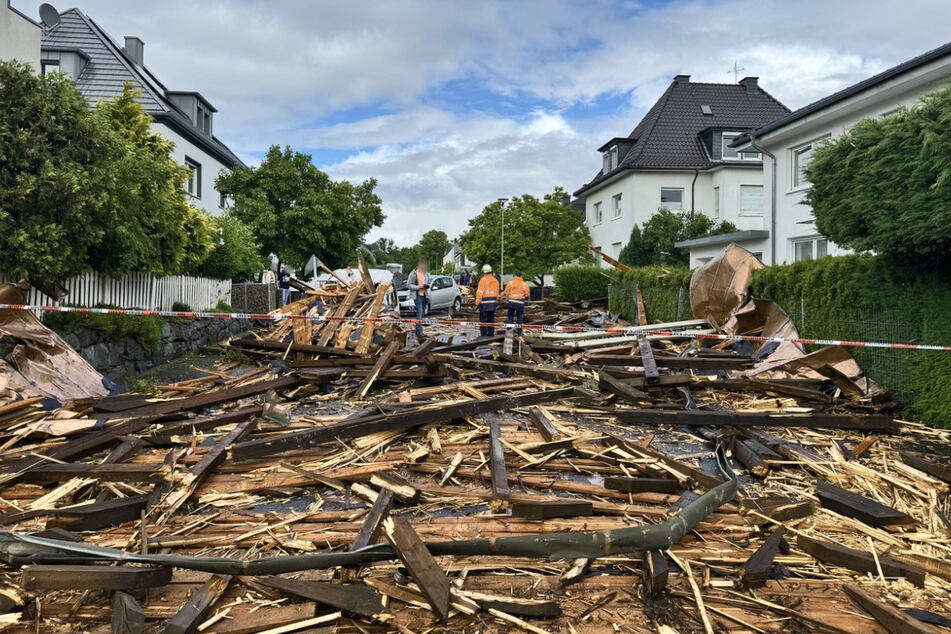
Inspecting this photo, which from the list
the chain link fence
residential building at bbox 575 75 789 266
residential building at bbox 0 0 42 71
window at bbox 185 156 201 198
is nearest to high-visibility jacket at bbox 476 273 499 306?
the chain link fence

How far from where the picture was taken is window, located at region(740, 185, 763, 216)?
3516cm

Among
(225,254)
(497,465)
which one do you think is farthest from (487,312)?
(497,465)

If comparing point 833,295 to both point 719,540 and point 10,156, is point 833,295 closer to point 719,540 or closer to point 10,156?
point 719,540

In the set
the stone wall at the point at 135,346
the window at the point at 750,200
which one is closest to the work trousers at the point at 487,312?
the stone wall at the point at 135,346

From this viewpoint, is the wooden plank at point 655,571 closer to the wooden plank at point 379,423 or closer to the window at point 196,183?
the wooden plank at point 379,423

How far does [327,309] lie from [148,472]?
897cm

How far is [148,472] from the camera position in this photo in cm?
513

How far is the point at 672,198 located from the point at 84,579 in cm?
3811

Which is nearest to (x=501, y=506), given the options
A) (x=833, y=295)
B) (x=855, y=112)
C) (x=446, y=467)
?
(x=446, y=467)

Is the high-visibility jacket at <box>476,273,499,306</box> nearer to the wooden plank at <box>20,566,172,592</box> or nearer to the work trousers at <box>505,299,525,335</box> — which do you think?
the work trousers at <box>505,299,525,335</box>

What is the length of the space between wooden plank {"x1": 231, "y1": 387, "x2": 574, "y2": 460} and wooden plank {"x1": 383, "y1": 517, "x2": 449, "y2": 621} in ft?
8.15

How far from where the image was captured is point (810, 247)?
2102cm

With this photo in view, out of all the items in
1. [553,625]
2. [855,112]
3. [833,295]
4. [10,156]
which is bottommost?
[553,625]

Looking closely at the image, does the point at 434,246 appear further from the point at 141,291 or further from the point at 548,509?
the point at 548,509
